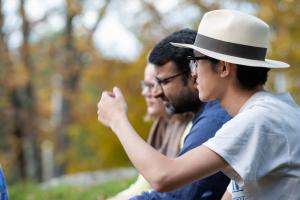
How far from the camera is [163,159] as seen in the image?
234 centimetres

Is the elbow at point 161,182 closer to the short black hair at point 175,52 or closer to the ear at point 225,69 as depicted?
the ear at point 225,69

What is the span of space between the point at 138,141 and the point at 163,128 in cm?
160

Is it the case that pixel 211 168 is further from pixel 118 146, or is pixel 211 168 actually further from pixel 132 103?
pixel 118 146

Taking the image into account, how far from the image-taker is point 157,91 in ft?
11.8

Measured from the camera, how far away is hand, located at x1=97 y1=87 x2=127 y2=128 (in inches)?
103

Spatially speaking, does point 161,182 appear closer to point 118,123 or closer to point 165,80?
point 118,123

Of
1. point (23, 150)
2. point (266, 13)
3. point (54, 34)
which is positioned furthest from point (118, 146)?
point (266, 13)

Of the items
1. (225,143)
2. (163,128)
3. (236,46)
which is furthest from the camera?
(163,128)

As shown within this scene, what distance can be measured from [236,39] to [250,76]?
0.15 metres

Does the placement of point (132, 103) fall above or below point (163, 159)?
below

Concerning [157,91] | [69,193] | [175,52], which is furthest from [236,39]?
[69,193]

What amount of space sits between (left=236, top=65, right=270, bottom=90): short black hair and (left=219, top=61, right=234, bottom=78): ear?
0.10ft

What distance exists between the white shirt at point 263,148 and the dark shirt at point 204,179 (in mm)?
498

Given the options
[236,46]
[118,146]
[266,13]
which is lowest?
[118,146]
